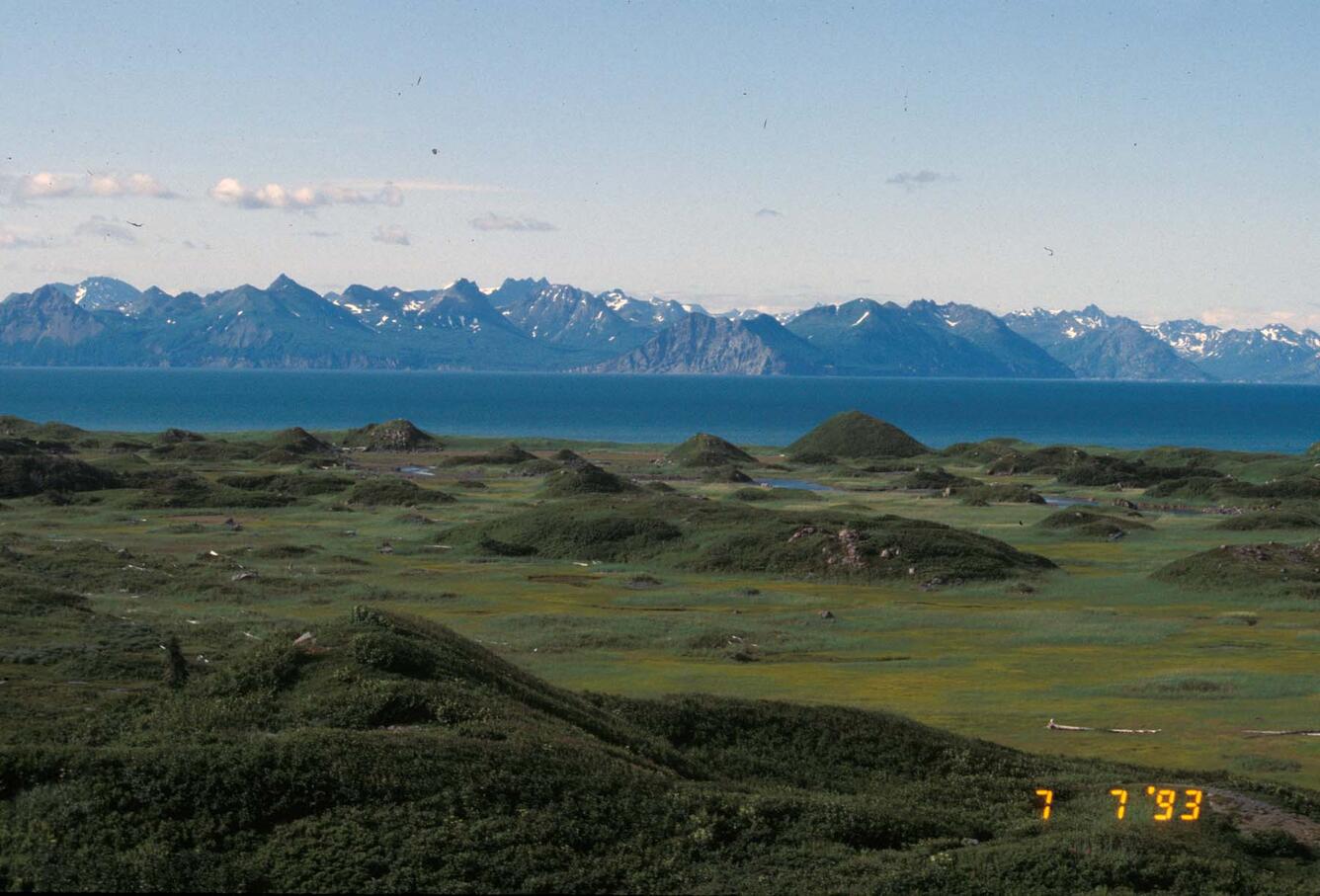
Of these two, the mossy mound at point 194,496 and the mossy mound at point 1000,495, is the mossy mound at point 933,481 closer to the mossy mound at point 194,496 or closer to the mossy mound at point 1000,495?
the mossy mound at point 1000,495

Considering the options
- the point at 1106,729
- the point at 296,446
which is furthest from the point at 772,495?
the point at 1106,729

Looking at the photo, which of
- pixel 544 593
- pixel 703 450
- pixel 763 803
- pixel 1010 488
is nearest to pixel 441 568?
pixel 544 593

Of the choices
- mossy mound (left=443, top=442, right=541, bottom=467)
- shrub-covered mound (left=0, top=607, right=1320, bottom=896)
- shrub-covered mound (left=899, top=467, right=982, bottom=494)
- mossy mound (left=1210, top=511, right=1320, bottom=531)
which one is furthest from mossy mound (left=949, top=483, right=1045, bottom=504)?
shrub-covered mound (left=0, top=607, right=1320, bottom=896)

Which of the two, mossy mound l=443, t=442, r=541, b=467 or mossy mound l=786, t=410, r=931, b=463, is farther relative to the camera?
mossy mound l=786, t=410, r=931, b=463

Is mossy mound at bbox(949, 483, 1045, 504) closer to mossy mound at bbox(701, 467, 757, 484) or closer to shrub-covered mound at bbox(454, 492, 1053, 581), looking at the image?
mossy mound at bbox(701, 467, 757, 484)

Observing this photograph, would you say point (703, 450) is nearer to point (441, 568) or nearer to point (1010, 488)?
point (1010, 488)

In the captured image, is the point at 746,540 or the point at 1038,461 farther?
the point at 1038,461

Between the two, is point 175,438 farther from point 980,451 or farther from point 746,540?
point 746,540
